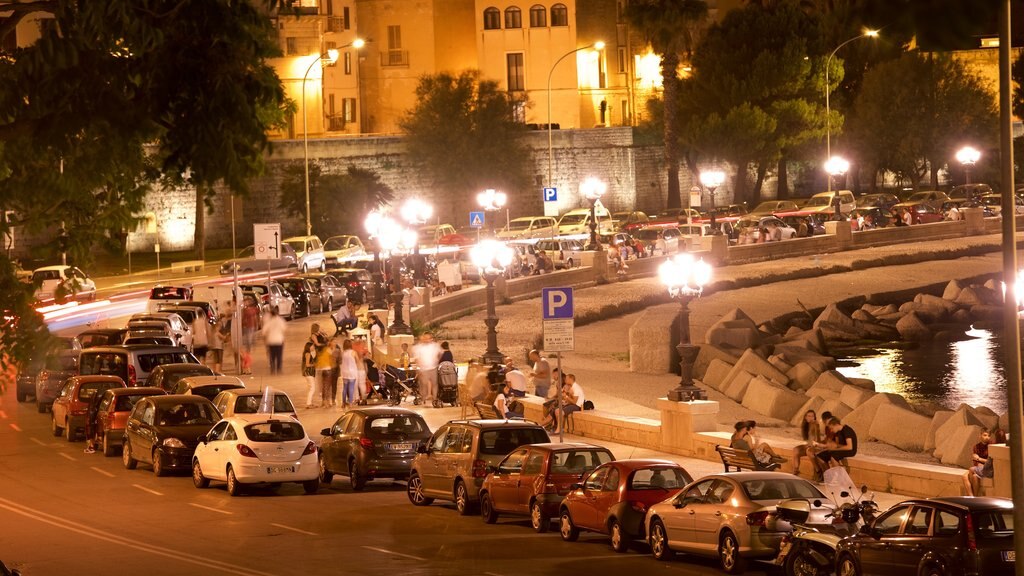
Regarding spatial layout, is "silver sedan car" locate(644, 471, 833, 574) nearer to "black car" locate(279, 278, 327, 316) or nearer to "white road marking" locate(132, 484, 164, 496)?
"white road marking" locate(132, 484, 164, 496)

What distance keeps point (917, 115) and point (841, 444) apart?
79918 millimetres

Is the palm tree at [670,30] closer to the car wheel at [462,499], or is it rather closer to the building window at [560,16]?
the building window at [560,16]

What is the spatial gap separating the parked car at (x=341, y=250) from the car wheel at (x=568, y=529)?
4721 centimetres

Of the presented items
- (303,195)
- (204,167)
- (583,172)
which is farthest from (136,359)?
(583,172)

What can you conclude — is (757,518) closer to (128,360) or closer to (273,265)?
(128,360)

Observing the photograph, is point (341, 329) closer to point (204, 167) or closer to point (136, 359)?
point (136, 359)

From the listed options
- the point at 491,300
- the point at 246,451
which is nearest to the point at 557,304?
the point at 246,451

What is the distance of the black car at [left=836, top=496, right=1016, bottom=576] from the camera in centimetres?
1420

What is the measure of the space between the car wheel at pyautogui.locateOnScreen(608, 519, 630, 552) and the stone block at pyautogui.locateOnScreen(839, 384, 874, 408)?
15143 millimetres

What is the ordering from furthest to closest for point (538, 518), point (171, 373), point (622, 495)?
point (171, 373) < point (538, 518) < point (622, 495)

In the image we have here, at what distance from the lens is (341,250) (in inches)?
2736

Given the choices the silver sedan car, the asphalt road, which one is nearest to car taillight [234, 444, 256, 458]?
the asphalt road

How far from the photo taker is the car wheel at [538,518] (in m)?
20.6

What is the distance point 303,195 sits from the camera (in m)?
84.2
